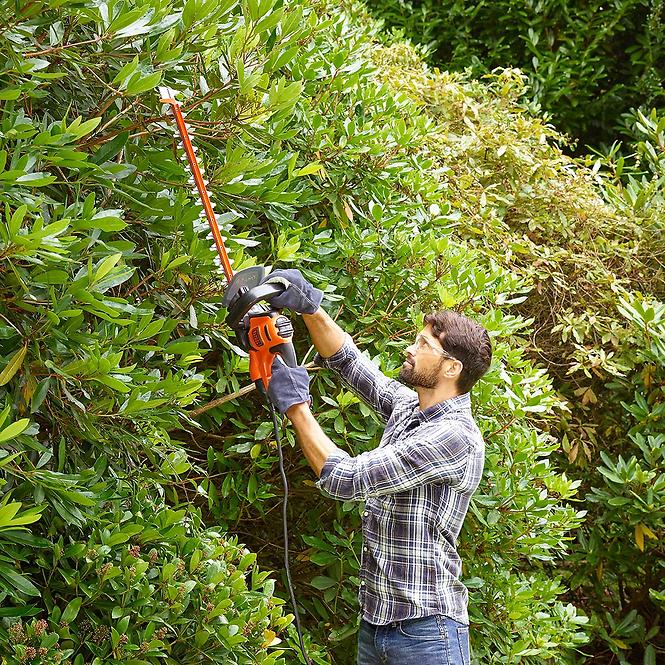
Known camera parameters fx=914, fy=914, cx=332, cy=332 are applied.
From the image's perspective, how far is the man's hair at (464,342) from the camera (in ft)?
10.1

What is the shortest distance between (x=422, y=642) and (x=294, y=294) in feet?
3.96

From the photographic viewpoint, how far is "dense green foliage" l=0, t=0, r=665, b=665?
89.4 inches

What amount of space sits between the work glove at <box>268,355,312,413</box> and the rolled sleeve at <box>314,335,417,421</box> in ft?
1.68

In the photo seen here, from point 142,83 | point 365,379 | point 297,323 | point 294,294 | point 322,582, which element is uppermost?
point 142,83

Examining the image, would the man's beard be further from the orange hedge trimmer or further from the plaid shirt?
the orange hedge trimmer

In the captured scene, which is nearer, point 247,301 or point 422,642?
point 247,301

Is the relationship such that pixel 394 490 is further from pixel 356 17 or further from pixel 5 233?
pixel 356 17

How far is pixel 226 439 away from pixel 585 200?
9.69 ft

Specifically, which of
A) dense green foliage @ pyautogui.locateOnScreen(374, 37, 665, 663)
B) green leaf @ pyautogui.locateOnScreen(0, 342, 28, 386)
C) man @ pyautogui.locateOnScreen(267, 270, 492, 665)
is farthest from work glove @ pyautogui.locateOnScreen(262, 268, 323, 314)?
dense green foliage @ pyautogui.locateOnScreen(374, 37, 665, 663)

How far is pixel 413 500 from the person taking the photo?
9.84 ft

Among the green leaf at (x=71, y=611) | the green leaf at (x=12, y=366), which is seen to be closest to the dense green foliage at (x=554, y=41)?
the green leaf at (x=12, y=366)

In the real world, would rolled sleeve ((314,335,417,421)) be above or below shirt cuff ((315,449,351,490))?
below

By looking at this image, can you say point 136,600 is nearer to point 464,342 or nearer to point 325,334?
point 325,334

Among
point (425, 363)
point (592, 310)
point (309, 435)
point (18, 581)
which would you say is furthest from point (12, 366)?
point (592, 310)
